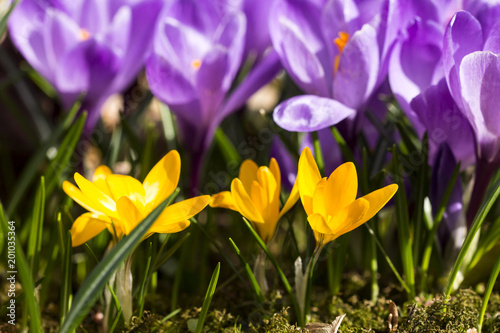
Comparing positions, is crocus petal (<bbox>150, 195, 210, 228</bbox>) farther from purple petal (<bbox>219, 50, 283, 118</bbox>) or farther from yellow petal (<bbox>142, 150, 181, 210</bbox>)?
purple petal (<bbox>219, 50, 283, 118</bbox>)

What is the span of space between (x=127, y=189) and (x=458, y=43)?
0.44 meters

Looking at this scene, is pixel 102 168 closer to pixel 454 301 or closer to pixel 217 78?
pixel 217 78

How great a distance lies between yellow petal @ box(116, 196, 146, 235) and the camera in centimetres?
53

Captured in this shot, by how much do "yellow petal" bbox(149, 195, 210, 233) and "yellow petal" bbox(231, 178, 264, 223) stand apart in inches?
1.7

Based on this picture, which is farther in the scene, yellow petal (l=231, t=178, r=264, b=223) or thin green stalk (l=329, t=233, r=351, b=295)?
thin green stalk (l=329, t=233, r=351, b=295)

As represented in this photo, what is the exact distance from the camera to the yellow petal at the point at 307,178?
1.91 ft

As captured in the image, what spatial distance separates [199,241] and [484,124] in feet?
1.88

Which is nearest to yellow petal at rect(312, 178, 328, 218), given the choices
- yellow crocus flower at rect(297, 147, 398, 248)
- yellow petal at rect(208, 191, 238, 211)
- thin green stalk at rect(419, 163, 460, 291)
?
yellow crocus flower at rect(297, 147, 398, 248)

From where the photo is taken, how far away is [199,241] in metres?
0.99

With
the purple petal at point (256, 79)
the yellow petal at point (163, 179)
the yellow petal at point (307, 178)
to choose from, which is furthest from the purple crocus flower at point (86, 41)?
the yellow petal at point (307, 178)

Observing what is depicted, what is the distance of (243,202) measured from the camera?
60cm

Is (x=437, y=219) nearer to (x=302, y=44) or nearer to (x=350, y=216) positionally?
(x=350, y=216)

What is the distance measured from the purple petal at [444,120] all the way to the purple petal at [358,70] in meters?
0.07

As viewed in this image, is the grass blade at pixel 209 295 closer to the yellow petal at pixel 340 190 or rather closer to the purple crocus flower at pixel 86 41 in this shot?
the yellow petal at pixel 340 190
